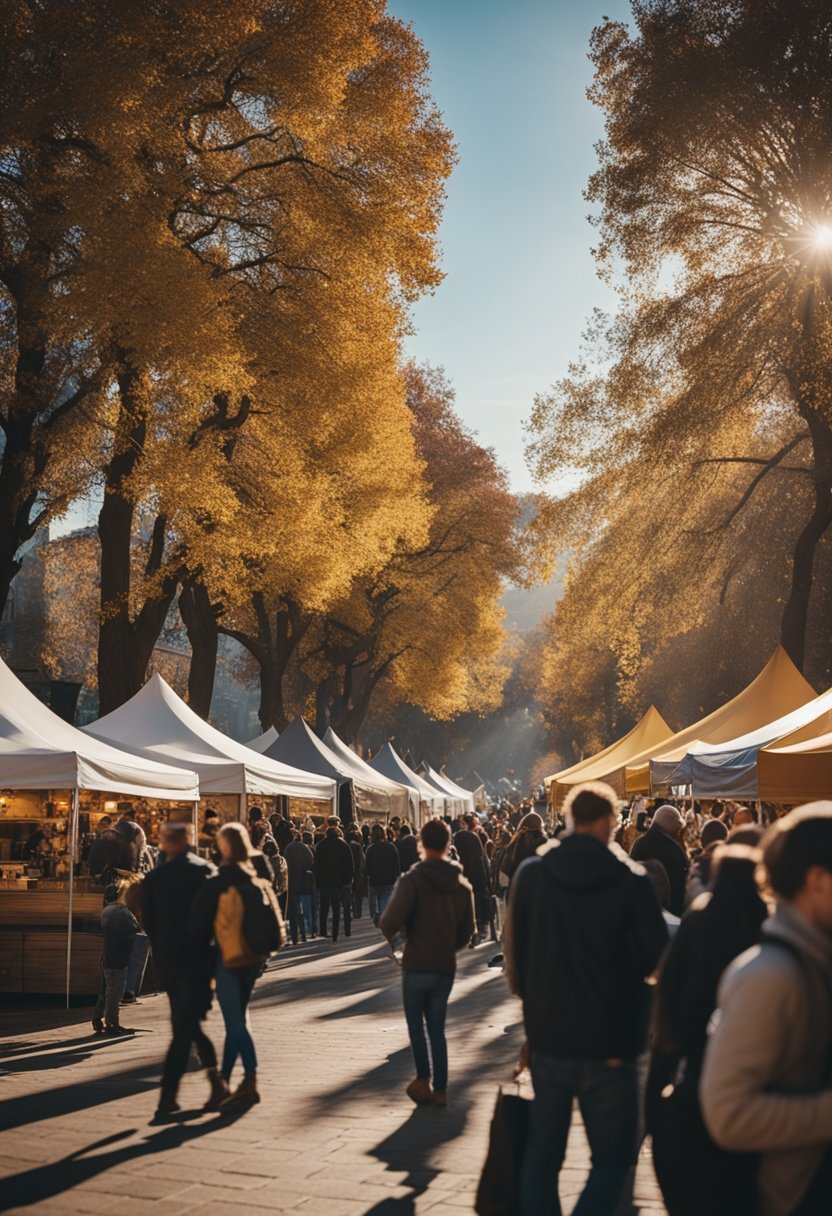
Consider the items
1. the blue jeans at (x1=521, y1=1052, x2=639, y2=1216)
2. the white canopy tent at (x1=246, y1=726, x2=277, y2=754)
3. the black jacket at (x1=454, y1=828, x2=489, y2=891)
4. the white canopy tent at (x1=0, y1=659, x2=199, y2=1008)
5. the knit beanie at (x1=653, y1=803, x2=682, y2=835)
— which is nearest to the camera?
the blue jeans at (x1=521, y1=1052, x2=639, y2=1216)

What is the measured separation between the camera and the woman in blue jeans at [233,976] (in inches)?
330

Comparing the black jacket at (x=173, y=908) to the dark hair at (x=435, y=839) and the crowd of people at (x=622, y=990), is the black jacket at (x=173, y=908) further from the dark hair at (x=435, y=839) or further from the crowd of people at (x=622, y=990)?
the dark hair at (x=435, y=839)

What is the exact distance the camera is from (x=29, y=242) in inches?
751

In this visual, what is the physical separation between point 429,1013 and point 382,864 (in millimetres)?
14037

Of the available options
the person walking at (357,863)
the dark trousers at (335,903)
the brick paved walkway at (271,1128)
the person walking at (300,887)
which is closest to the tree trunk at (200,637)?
the person walking at (357,863)

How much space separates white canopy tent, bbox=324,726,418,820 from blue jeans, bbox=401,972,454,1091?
75.5 ft

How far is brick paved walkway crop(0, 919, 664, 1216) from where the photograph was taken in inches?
245

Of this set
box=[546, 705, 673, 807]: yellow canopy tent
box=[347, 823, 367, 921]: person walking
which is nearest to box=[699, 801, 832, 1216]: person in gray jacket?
box=[347, 823, 367, 921]: person walking

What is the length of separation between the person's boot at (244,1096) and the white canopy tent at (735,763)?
9.29 m

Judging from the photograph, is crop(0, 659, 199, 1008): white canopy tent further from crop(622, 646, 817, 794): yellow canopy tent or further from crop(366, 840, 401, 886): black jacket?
crop(622, 646, 817, 794): yellow canopy tent

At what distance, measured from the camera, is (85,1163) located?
6.92 meters

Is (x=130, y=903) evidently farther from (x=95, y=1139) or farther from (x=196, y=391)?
(x=196, y=391)

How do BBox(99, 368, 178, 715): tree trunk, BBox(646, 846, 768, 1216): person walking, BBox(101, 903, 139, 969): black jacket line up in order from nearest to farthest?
BBox(646, 846, 768, 1216): person walking, BBox(101, 903, 139, 969): black jacket, BBox(99, 368, 178, 715): tree trunk

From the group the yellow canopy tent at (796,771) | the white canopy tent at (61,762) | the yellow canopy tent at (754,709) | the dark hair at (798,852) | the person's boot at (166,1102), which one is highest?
the yellow canopy tent at (754,709)
